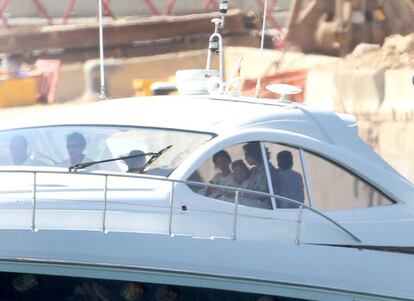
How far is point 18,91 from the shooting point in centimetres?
1869

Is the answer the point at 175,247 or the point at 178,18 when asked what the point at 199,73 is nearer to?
the point at 175,247

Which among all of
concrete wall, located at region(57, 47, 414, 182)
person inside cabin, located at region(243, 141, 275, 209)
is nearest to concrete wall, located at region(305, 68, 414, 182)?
concrete wall, located at region(57, 47, 414, 182)

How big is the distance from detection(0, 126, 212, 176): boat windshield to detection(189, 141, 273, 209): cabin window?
5.9 inches

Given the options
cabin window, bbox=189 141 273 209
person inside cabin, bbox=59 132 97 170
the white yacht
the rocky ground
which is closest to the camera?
the white yacht

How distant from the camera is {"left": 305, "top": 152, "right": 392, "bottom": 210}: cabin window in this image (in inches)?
245

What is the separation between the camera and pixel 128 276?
548 cm

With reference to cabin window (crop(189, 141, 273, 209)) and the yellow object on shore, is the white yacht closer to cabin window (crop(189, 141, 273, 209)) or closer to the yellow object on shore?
cabin window (crop(189, 141, 273, 209))

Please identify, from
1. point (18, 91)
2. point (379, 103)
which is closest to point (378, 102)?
point (379, 103)

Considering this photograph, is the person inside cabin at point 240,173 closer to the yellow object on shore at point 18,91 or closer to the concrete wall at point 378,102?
the concrete wall at point 378,102

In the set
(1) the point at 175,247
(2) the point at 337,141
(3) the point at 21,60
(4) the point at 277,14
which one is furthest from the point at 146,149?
(4) the point at 277,14

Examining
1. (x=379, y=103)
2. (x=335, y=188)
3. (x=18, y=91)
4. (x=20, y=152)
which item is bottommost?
(x=335, y=188)

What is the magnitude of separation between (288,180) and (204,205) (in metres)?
0.63

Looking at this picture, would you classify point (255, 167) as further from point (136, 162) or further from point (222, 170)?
point (136, 162)

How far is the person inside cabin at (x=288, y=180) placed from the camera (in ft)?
20.1
